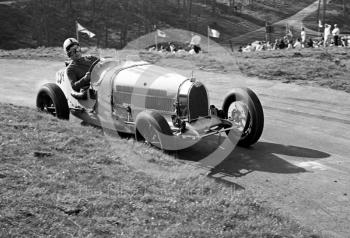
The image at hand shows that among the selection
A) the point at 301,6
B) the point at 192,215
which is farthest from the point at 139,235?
the point at 301,6

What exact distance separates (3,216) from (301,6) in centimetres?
8036

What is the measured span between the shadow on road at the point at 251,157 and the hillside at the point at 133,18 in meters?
39.3

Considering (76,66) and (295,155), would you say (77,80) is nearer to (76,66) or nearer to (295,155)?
(76,66)

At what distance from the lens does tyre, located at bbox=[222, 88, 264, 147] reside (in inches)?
318

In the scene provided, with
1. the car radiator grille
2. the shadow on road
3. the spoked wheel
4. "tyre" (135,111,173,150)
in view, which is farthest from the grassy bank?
the spoked wheel

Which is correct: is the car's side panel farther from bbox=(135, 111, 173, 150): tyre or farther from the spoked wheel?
the spoked wheel

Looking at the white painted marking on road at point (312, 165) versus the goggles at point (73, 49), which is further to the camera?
the goggles at point (73, 49)

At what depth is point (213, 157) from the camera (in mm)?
7879

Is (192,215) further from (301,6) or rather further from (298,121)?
(301,6)

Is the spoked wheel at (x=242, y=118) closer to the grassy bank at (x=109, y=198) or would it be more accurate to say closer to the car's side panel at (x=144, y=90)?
the car's side panel at (x=144, y=90)

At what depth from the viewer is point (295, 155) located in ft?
26.5

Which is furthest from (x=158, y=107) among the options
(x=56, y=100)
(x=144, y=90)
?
(x=56, y=100)

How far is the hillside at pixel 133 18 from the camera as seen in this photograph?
49.9 meters

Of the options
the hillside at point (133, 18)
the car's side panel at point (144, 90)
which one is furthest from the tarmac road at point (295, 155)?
the hillside at point (133, 18)
